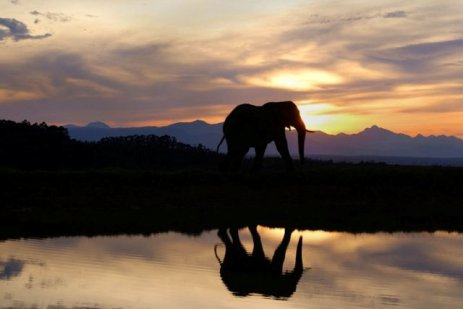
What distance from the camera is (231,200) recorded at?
21.8 m

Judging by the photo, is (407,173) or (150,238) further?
(407,173)

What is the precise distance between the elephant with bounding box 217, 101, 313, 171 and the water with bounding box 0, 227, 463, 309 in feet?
28.9

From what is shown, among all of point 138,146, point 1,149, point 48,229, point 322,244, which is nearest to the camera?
point 322,244

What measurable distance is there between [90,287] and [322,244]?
6.84 metres

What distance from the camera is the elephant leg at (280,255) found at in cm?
1232

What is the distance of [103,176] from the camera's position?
22.8 m

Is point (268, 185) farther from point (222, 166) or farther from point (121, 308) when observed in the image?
point (121, 308)

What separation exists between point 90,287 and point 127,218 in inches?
337

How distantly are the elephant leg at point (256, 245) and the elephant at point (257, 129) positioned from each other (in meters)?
7.46

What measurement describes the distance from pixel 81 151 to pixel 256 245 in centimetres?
2122

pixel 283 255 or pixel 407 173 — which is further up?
pixel 407 173

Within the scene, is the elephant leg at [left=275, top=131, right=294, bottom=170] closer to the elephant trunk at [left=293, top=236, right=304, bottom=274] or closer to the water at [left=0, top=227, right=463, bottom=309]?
the water at [left=0, top=227, right=463, bottom=309]

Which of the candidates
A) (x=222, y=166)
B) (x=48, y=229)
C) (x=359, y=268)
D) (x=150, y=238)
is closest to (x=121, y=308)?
(x=359, y=268)

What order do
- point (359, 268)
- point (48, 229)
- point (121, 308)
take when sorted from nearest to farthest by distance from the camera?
point (121, 308), point (359, 268), point (48, 229)
